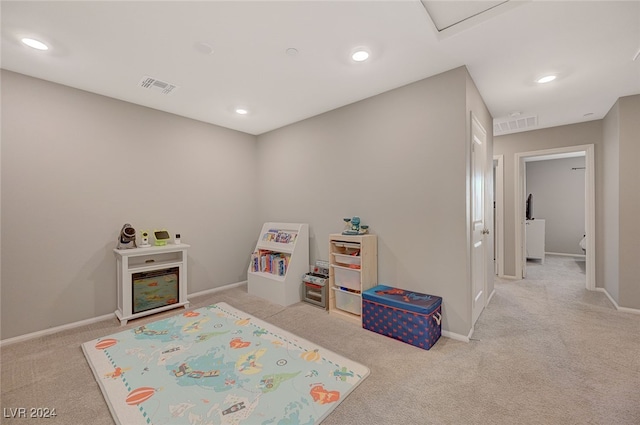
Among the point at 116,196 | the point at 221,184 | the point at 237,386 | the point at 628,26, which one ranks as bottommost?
the point at 237,386

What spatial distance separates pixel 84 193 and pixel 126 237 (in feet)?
2.09

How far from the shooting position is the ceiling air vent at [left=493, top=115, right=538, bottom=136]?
390cm

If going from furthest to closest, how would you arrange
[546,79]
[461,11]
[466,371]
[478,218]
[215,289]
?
[215,289], [478,218], [546,79], [466,371], [461,11]

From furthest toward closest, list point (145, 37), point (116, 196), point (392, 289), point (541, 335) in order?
point (116, 196) < point (392, 289) < point (541, 335) < point (145, 37)

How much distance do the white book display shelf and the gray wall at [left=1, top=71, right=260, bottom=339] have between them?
2.45 feet

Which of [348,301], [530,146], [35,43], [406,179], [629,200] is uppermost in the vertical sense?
[35,43]

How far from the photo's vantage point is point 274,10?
1781 mm

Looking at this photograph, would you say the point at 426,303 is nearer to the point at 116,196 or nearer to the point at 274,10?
the point at 274,10

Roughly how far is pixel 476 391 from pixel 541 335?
134 centimetres

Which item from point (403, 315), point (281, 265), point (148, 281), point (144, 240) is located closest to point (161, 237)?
point (144, 240)

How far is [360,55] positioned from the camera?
229 cm

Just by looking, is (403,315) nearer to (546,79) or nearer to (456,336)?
(456,336)

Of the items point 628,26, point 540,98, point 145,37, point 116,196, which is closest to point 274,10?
point 145,37

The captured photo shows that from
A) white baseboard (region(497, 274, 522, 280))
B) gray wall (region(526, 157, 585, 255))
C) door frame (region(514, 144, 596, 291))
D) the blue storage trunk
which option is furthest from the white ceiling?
gray wall (region(526, 157, 585, 255))
